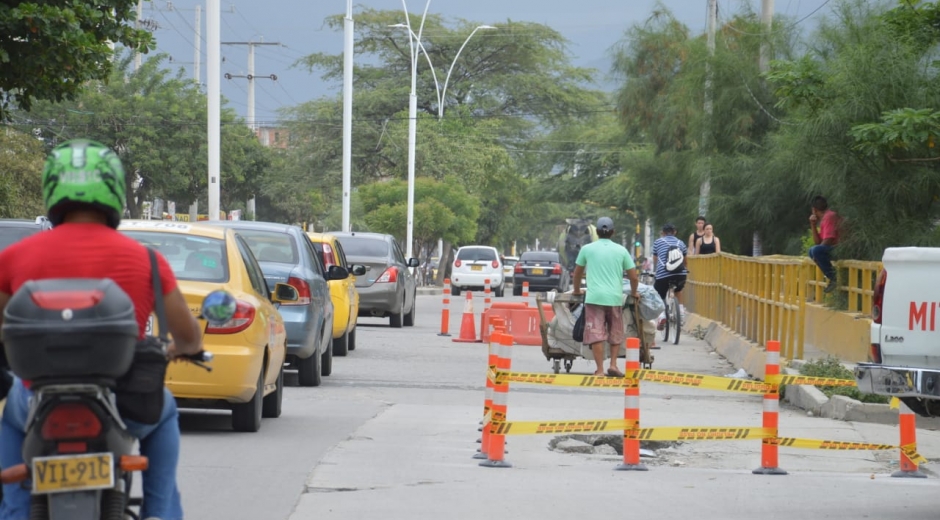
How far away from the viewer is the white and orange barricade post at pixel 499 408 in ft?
30.9

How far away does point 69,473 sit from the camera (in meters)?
4.26

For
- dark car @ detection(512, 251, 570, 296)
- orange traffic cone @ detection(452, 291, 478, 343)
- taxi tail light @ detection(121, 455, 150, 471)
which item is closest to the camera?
taxi tail light @ detection(121, 455, 150, 471)

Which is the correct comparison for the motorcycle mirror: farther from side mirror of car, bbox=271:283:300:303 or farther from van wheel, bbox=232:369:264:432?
side mirror of car, bbox=271:283:300:303

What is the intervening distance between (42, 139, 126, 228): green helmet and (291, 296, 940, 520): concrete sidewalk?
3444 millimetres

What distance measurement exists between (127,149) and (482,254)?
1349 centimetres

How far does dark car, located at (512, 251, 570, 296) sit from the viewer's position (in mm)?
51438

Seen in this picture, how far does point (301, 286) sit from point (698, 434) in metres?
5.44

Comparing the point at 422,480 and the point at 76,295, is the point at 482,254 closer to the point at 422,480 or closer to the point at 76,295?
the point at 422,480

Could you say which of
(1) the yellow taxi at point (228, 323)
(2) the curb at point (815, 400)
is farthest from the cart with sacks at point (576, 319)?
(1) the yellow taxi at point (228, 323)

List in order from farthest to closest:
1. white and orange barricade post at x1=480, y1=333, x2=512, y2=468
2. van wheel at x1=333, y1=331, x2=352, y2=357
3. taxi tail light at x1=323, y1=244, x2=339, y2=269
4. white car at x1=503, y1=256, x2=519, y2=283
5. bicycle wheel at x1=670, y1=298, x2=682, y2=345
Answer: white car at x1=503, y1=256, x2=519, y2=283 < bicycle wheel at x1=670, y1=298, x2=682, y2=345 < taxi tail light at x1=323, y1=244, x2=339, y2=269 < van wheel at x1=333, y1=331, x2=352, y2=357 < white and orange barricade post at x1=480, y1=333, x2=512, y2=468

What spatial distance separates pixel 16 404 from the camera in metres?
4.61

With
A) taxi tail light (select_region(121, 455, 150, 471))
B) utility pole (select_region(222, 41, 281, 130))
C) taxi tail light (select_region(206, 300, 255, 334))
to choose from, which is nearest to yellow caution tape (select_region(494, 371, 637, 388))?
taxi tail light (select_region(206, 300, 255, 334))

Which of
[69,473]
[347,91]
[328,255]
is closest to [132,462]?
[69,473]

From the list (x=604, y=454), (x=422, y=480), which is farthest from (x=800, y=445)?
(x=422, y=480)
